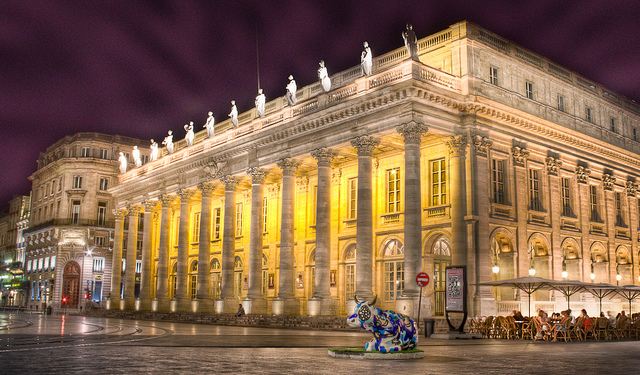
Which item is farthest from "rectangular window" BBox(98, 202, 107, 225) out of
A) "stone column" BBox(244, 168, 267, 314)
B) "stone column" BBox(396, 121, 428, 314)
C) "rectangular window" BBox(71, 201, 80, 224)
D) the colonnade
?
"stone column" BBox(396, 121, 428, 314)

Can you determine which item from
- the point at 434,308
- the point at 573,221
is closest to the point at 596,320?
the point at 434,308

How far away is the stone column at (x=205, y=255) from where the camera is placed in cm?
4250

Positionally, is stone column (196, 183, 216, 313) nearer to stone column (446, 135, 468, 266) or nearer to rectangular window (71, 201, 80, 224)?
stone column (446, 135, 468, 266)

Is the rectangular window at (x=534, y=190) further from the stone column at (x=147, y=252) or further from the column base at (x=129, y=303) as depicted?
the column base at (x=129, y=303)

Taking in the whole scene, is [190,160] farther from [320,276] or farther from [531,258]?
[531,258]

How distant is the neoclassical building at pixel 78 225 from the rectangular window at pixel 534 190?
162ft

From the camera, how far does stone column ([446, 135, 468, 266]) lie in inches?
1176

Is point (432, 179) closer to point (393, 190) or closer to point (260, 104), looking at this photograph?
point (393, 190)

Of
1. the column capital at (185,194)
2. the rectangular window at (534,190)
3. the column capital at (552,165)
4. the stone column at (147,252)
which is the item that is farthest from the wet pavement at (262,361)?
the stone column at (147,252)

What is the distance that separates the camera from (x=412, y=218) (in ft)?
92.6

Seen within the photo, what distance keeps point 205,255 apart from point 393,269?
14418 millimetres

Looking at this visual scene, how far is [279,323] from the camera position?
1325 inches

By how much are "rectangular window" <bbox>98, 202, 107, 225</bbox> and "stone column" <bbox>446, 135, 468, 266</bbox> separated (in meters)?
50.8

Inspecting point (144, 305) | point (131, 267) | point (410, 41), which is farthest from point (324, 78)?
point (131, 267)
